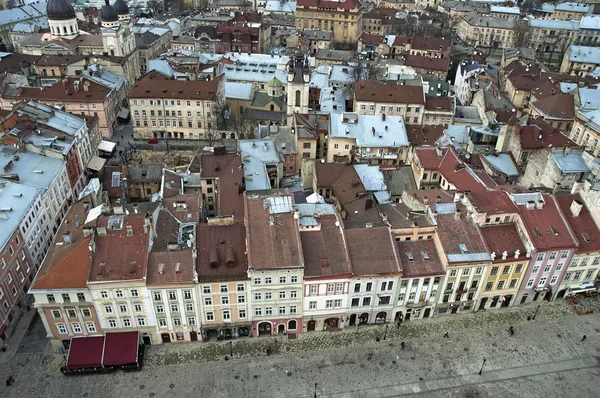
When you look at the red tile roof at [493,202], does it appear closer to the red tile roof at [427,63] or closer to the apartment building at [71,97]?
Answer: the apartment building at [71,97]

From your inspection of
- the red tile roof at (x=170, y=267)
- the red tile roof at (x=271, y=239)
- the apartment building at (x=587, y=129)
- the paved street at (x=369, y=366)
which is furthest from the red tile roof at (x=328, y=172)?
the apartment building at (x=587, y=129)

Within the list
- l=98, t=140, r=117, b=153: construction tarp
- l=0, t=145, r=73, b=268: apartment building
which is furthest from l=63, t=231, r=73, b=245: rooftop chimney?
l=98, t=140, r=117, b=153: construction tarp

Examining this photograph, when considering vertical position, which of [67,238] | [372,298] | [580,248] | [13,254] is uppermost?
[67,238]

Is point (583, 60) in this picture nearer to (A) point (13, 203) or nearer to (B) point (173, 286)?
(B) point (173, 286)

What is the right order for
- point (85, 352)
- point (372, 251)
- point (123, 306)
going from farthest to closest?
point (372, 251) → point (123, 306) → point (85, 352)

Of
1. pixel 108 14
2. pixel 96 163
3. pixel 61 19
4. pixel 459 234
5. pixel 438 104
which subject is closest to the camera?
pixel 459 234

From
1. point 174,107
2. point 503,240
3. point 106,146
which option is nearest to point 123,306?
point 503,240
